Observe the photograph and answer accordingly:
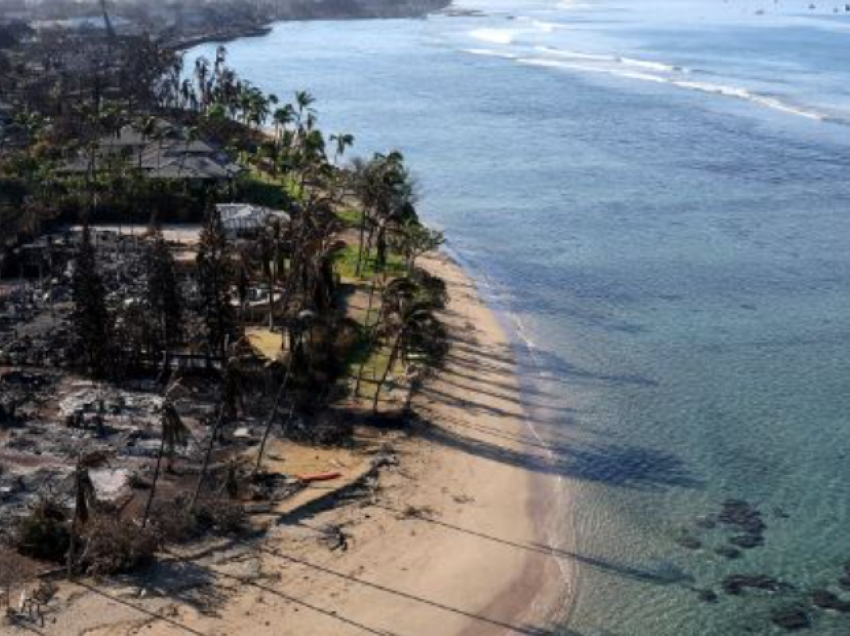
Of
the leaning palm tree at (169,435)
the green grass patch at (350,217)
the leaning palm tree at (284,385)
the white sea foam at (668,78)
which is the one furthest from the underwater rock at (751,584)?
the white sea foam at (668,78)

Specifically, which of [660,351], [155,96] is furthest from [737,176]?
[155,96]

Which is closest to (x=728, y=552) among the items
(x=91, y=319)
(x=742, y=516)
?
(x=742, y=516)

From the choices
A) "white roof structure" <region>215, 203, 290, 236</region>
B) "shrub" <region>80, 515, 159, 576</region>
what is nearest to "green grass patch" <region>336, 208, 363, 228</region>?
"white roof structure" <region>215, 203, 290, 236</region>

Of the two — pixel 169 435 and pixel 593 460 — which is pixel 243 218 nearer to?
pixel 593 460

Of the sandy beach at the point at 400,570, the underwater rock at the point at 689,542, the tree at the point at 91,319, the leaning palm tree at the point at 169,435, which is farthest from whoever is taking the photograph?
the tree at the point at 91,319

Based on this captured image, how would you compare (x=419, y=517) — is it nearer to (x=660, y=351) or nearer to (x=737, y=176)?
(x=660, y=351)

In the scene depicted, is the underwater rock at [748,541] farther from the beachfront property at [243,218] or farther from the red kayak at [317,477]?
the beachfront property at [243,218]
